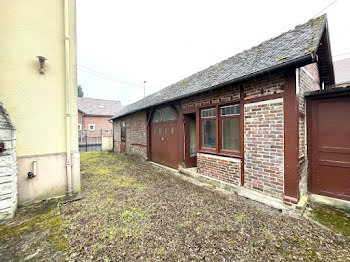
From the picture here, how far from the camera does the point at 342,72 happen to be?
11023 millimetres

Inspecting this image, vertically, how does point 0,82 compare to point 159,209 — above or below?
above

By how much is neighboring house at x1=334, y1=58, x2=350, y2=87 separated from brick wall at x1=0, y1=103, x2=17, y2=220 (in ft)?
47.5

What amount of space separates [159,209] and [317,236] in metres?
2.66

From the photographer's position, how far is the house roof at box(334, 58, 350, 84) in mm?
9969

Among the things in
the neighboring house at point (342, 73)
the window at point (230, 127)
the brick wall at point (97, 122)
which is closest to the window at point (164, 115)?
the window at point (230, 127)

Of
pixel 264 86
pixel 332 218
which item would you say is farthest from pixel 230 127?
pixel 332 218

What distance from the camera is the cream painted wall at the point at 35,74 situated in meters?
2.86

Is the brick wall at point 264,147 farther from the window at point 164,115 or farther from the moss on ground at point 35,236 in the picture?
the moss on ground at point 35,236

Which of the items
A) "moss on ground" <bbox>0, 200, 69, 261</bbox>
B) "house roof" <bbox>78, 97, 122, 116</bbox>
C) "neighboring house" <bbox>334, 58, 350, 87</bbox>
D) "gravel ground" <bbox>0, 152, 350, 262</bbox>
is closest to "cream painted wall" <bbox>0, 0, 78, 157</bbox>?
"moss on ground" <bbox>0, 200, 69, 261</bbox>

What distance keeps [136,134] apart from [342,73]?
15282mm

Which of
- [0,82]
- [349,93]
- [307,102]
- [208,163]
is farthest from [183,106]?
[0,82]

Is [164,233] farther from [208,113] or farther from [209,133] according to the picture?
[208,113]

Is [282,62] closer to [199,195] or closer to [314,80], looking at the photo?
[314,80]

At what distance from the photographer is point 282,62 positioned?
288 centimetres
